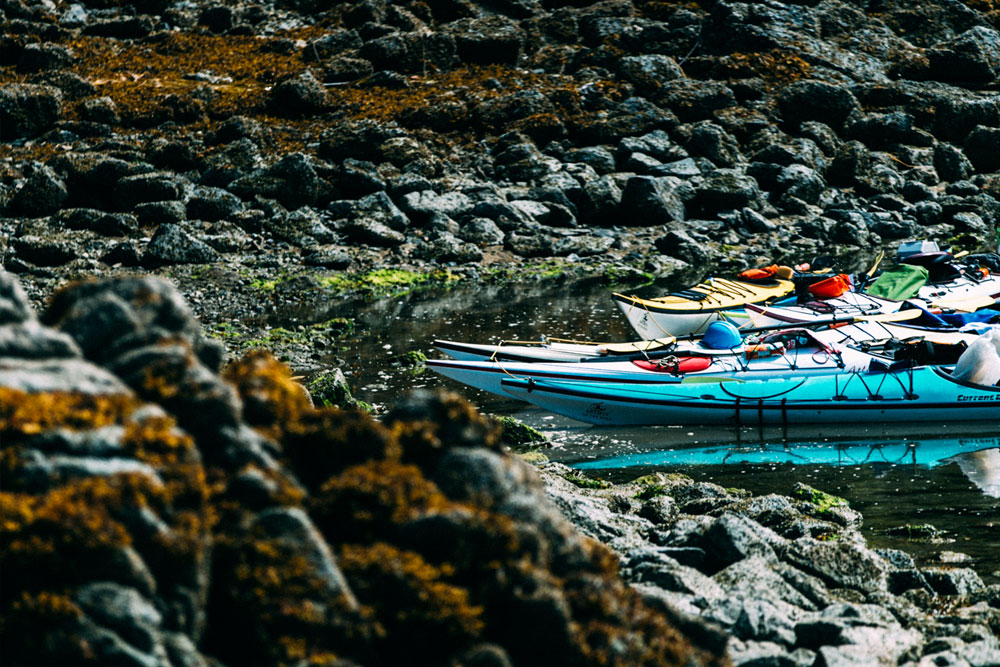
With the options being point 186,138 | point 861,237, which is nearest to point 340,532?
point 861,237

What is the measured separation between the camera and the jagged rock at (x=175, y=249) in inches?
1506

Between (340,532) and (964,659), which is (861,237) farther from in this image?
(340,532)

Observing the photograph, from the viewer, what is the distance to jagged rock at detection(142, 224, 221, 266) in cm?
3825

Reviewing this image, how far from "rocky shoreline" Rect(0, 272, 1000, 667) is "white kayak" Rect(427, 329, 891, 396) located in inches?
639

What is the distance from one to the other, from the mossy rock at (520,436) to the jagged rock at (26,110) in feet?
124

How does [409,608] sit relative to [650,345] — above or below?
above

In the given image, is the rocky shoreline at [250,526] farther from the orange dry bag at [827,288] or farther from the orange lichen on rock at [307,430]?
the orange dry bag at [827,288]

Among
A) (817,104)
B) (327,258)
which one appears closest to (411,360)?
(327,258)

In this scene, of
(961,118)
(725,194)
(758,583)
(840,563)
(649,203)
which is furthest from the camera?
(961,118)

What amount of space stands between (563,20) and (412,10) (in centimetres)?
986

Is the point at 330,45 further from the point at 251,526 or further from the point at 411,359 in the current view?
the point at 251,526

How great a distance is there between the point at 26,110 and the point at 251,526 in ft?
166

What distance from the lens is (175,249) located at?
38594 millimetres

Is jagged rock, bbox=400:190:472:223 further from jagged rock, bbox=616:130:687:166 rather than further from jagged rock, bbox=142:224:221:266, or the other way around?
jagged rock, bbox=142:224:221:266
